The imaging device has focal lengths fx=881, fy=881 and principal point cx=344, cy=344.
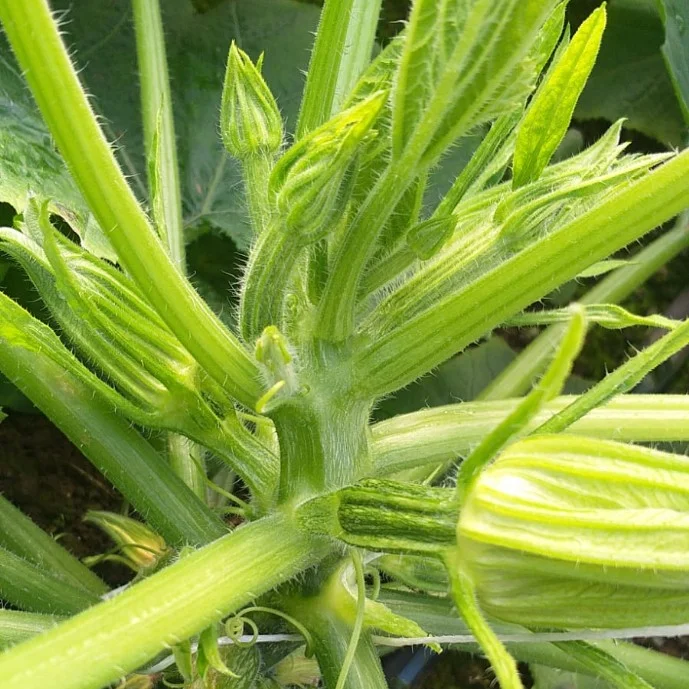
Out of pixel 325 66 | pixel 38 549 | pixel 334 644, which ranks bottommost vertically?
pixel 334 644

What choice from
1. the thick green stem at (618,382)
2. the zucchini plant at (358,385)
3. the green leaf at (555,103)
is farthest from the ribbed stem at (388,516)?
the green leaf at (555,103)

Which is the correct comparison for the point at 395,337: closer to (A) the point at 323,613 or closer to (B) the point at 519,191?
(B) the point at 519,191

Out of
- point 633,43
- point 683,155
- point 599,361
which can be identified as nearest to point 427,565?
point 683,155

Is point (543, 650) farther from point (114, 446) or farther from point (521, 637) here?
point (114, 446)

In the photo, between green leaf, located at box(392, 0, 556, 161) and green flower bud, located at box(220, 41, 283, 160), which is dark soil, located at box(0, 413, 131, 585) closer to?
green flower bud, located at box(220, 41, 283, 160)

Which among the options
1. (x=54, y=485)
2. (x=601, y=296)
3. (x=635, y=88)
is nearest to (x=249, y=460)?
(x=54, y=485)

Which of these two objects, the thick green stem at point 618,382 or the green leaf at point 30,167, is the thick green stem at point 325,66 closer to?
the green leaf at point 30,167

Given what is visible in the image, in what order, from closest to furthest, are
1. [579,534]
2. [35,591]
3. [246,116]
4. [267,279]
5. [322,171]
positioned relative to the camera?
[579,534], [322,171], [267,279], [246,116], [35,591]
